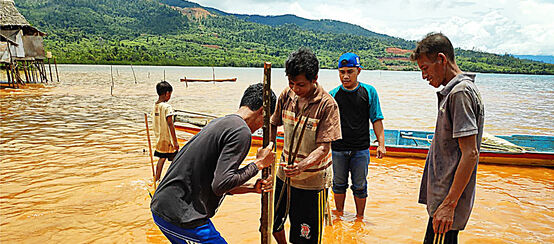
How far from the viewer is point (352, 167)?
420 centimetres

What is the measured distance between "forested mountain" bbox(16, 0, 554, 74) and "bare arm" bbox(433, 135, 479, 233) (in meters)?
67.1

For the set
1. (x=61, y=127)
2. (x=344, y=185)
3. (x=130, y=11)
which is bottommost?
(x=61, y=127)

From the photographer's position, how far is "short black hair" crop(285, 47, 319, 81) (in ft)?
9.16

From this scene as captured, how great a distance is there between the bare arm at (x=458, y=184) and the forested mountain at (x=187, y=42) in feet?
220

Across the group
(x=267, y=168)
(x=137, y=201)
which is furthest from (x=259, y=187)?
(x=137, y=201)

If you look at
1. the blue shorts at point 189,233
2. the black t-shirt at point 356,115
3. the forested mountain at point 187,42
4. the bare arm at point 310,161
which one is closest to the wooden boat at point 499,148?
the black t-shirt at point 356,115

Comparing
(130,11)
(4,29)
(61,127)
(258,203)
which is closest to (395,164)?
(258,203)

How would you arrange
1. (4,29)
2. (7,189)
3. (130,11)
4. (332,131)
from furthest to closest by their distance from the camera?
(130,11) < (4,29) < (7,189) < (332,131)

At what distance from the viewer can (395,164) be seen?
8.07m

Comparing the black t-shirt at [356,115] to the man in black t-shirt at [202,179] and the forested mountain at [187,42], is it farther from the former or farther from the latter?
the forested mountain at [187,42]

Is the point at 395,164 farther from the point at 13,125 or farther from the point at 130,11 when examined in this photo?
the point at 130,11

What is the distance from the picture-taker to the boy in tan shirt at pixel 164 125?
17.2ft

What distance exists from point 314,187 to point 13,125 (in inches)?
521

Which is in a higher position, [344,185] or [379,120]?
[379,120]
